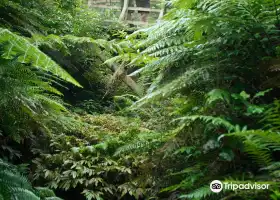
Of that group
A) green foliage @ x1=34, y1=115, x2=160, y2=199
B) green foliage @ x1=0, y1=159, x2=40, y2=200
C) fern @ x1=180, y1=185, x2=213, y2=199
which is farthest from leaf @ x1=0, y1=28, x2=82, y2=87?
fern @ x1=180, y1=185, x2=213, y2=199

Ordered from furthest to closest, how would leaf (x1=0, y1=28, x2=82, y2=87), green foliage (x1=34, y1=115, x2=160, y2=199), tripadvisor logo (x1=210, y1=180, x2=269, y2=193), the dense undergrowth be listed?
green foliage (x1=34, y1=115, x2=160, y2=199), leaf (x1=0, y1=28, x2=82, y2=87), the dense undergrowth, tripadvisor logo (x1=210, y1=180, x2=269, y2=193)

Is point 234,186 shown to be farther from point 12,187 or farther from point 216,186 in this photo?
point 12,187

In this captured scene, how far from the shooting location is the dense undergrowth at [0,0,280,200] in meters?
1.47

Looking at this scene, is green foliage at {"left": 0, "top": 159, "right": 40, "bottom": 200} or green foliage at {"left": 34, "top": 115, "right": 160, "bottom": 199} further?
green foliage at {"left": 34, "top": 115, "right": 160, "bottom": 199}

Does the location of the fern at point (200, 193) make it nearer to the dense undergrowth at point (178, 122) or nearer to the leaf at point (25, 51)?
the dense undergrowth at point (178, 122)

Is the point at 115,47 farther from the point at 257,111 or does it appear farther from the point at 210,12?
the point at 257,111

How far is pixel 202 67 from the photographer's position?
Result: 1.84m

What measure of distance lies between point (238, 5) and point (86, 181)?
1.71 m

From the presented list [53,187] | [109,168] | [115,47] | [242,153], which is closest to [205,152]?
[242,153]

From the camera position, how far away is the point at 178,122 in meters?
2.15

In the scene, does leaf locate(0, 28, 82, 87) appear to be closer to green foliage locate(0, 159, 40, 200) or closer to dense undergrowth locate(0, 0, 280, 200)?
dense undergrowth locate(0, 0, 280, 200)

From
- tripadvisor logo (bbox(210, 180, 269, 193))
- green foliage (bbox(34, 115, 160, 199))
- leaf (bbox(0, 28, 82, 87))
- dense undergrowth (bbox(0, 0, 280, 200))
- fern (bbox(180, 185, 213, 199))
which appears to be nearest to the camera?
tripadvisor logo (bbox(210, 180, 269, 193))

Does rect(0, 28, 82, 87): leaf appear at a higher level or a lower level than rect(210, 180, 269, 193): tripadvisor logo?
higher

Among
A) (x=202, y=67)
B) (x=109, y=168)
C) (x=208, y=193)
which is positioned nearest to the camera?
(x=208, y=193)
